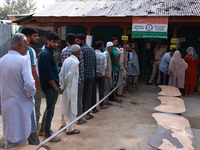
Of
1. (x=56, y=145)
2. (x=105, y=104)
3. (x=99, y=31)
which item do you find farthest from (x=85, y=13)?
(x=56, y=145)

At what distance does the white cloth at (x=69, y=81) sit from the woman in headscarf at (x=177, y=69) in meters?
4.67

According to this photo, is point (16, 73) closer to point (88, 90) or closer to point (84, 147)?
point (84, 147)

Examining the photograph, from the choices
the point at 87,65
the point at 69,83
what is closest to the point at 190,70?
the point at 87,65

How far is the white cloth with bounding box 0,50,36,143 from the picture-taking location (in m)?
2.22

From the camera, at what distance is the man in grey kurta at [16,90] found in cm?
222

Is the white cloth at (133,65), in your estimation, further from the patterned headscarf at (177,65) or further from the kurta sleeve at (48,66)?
the kurta sleeve at (48,66)

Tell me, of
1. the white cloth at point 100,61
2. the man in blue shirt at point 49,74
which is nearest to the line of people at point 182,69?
the white cloth at point 100,61

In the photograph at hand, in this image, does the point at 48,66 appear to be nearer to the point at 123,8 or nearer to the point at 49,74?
the point at 49,74

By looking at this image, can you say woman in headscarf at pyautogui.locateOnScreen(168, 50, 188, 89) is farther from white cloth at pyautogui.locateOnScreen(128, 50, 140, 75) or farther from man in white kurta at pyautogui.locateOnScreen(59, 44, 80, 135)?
man in white kurta at pyautogui.locateOnScreen(59, 44, 80, 135)

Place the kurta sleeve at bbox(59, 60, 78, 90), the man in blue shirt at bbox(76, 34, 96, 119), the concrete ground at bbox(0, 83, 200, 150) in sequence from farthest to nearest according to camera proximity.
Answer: the man in blue shirt at bbox(76, 34, 96, 119), the kurta sleeve at bbox(59, 60, 78, 90), the concrete ground at bbox(0, 83, 200, 150)

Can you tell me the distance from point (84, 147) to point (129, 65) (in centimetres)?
487

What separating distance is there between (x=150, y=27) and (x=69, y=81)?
560 centimetres

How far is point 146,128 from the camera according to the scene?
→ 171 inches

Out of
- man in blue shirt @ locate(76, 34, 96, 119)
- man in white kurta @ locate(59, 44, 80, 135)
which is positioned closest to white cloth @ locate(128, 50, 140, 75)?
man in blue shirt @ locate(76, 34, 96, 119)
